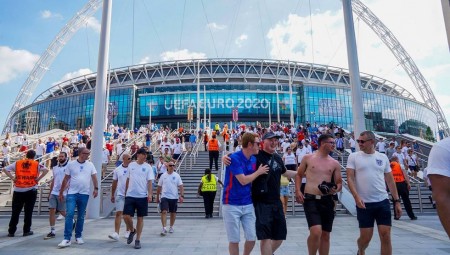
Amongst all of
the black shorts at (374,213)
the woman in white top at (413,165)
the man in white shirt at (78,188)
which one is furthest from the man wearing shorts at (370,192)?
the woman in white top at (413,165)

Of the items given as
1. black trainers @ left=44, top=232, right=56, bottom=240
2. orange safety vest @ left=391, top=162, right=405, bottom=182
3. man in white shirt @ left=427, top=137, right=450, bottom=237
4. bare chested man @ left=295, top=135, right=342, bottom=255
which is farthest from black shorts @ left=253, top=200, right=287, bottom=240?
orange safety vest @ left=391, top=162, right=405, bottom=182

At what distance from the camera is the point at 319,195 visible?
4.51 metres

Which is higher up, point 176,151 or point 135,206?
point 176,151

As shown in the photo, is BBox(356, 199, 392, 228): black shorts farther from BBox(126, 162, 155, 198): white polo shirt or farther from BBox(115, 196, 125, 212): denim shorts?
BBox(115, 196, 125, 212): denim shorts

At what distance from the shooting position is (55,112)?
69938mm

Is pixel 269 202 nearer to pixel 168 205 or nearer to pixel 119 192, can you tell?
pixel 119 192

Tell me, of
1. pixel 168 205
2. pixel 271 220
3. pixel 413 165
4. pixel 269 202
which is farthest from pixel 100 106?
pixel 413 165

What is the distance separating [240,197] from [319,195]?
4.06ft

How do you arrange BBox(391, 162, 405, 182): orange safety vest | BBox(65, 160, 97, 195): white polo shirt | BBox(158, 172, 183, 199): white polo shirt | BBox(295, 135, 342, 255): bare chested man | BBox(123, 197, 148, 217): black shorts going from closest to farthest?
BBox(295, 135, 342, 255): bare chested man → BBox(123, 197, 148, 217): black shorts → BBox(65, 160, 97, 195): white polo shirt → BBox(158, 172, 183, 199): white polo shirt → BBox(391, 162, 405, 182): orange safety vest

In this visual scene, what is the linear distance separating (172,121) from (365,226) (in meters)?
60.4

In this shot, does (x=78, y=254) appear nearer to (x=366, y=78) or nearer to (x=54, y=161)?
(x=54, y=161)

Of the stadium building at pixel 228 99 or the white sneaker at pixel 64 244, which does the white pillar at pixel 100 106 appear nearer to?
the white sneaker at pixel 64 244

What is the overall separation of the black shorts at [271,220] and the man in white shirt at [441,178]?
240cm

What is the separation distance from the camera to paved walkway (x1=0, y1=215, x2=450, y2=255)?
5977 millimetres
